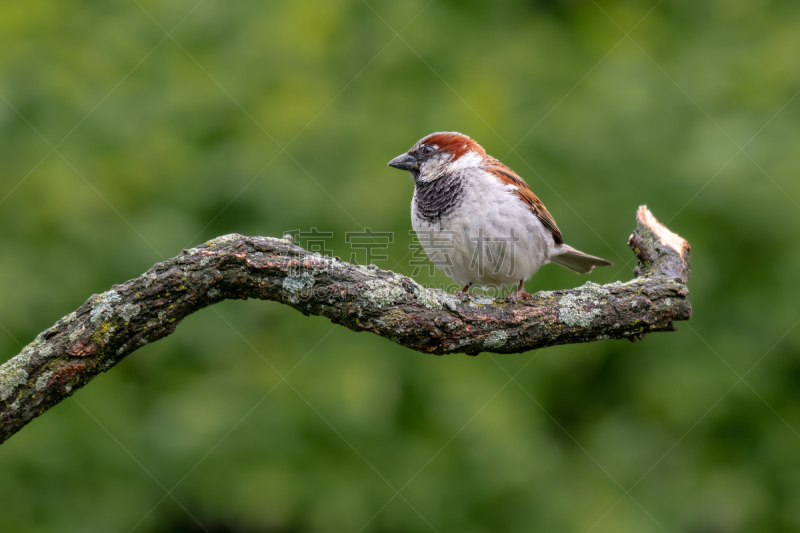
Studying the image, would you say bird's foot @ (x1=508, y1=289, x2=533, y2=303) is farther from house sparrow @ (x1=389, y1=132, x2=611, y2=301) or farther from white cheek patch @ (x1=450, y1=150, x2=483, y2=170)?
white cheek patch @ (x1=450, y1=150, x2=483, y2=170)

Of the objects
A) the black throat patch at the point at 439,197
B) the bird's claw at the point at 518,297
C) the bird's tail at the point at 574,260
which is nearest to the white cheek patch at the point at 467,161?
the black throat patch at the point at 439,197

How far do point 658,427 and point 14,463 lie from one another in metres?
4.18

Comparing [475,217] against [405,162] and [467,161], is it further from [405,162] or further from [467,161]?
[405,162]

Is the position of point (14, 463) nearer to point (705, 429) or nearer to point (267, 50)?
point (267, 50)

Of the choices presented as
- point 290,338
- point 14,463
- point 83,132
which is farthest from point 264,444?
point 83,132

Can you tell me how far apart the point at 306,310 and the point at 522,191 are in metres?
1.84

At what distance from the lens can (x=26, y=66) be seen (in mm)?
4250

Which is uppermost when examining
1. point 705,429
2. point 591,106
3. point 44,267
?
point 591,106

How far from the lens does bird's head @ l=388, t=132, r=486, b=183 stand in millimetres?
3914

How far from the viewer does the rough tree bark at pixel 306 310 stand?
2.20 m

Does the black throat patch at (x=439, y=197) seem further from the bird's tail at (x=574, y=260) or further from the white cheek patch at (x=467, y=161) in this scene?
the bird's tail at (x=574, y=260)

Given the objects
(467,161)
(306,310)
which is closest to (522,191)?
(467,161)

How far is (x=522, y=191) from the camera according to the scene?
383 cm

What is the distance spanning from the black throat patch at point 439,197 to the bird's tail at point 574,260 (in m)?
0.91
